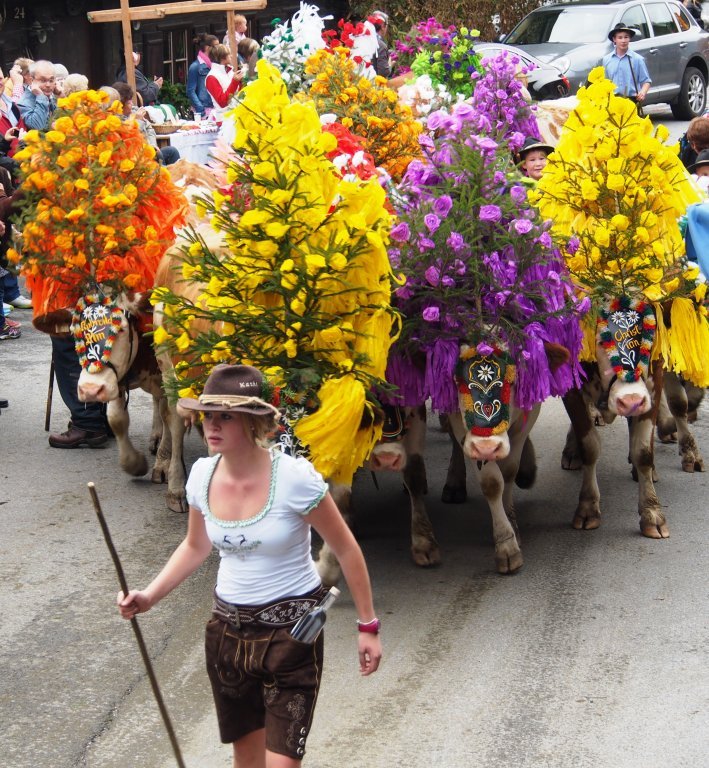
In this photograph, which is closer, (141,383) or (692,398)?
(141,383)

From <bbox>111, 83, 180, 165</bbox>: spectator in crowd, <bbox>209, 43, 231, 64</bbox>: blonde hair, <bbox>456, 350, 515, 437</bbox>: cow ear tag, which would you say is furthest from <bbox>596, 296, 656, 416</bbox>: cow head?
<bbox>209, 43, 231, 64</bbox>: blonde hair

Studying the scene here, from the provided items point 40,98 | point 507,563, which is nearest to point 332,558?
point 507,563

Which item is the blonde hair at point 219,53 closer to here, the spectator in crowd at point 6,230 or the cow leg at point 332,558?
the spectator in crowd at point 6,230

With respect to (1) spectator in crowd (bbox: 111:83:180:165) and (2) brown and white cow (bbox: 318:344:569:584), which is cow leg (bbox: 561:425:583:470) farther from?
(1) spectator in crowd (bbox: 111:83:180:165)

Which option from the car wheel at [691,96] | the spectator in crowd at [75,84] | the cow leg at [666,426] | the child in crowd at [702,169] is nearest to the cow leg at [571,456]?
the cow leg at [666,426]

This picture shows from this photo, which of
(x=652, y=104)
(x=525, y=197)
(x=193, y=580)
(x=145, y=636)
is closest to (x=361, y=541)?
(x=193, y=580)

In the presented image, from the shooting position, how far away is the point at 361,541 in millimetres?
8578

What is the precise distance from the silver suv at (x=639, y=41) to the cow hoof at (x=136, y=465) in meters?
13.3

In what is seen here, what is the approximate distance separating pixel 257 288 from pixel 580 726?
249 centimetres

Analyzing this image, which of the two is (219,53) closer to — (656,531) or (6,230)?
(6,230)

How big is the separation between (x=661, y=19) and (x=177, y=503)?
17.2 meters

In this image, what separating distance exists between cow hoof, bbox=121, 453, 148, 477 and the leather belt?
496 cm

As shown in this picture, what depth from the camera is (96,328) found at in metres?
8.80

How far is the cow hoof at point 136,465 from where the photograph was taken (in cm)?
958
